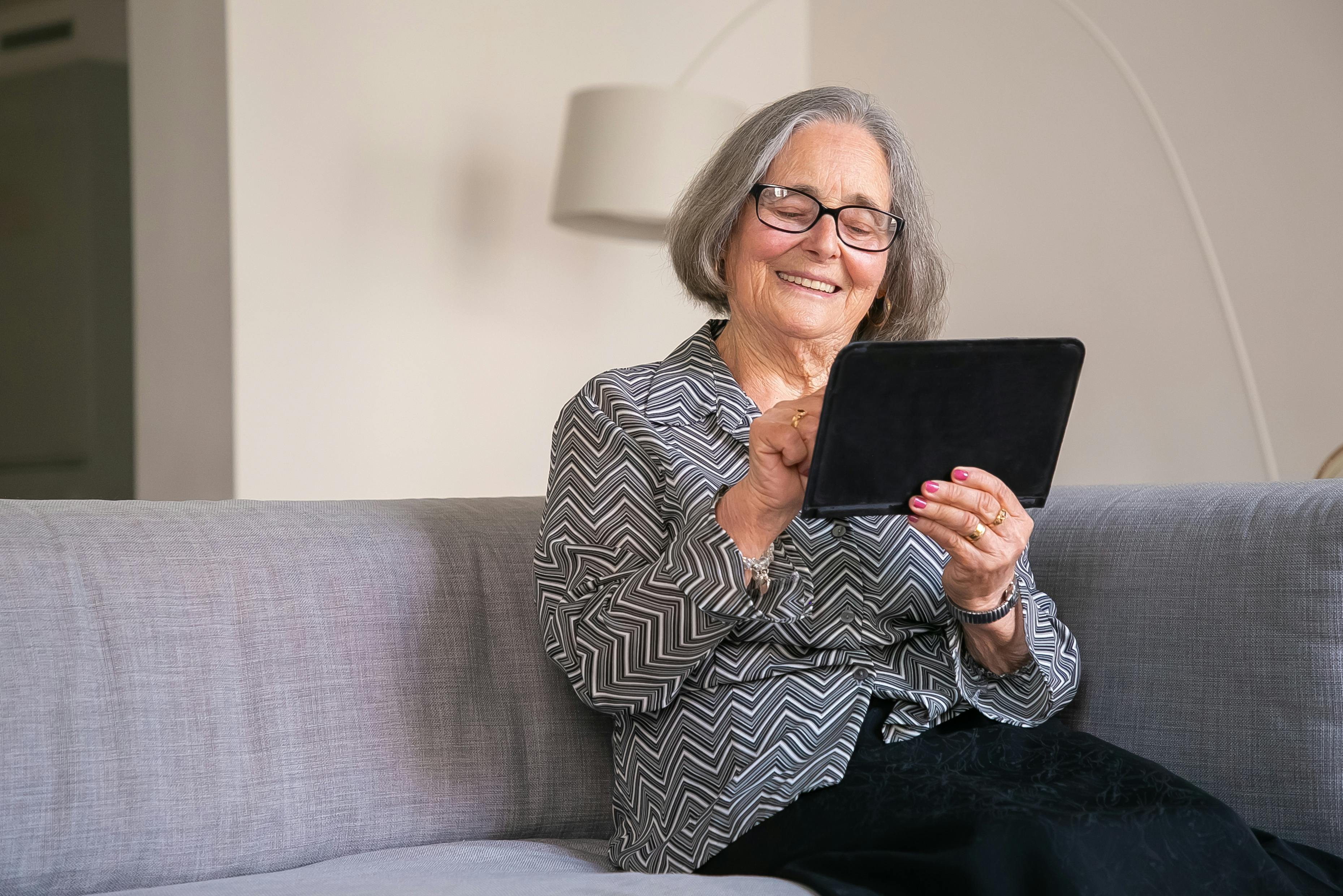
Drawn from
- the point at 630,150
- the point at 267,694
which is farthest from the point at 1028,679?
the point at 630,150

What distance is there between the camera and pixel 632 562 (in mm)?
1213

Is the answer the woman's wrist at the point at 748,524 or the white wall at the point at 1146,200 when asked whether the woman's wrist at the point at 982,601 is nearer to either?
the woman's wrist at the point at 748,524

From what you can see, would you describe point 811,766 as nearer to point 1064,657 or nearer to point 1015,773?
point 1015,773

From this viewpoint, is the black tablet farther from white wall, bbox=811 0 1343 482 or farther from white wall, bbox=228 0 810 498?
white wall, bbox=228 0 810 498

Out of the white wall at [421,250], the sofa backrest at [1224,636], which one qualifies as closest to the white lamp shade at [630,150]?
the white wall at [421,250]

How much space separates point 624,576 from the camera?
1209 mm

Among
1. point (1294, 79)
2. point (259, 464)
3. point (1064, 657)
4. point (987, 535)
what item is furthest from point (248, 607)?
point (1294, 79)

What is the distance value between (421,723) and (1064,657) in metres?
0.65

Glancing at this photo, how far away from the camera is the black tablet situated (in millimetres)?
1037

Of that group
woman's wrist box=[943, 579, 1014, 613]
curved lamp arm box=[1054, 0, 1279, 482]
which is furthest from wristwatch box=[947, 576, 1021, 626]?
curved lamp arm box=[1054, 0, 1279, 482]

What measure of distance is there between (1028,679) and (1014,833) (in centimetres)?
25

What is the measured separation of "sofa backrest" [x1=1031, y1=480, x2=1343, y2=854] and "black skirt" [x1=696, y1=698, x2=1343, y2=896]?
0.29 ft

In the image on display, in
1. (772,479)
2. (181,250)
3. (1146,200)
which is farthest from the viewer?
(1146,200)

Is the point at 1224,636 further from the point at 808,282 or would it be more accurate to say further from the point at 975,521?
the point at 808,282
